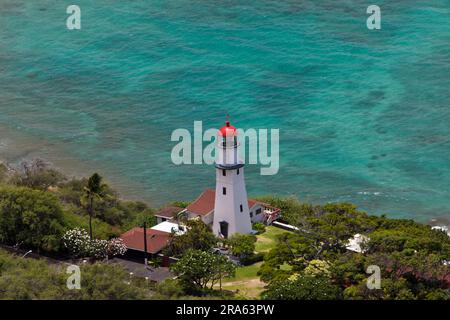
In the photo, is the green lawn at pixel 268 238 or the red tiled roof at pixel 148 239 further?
the green lawn at pixel 268 238

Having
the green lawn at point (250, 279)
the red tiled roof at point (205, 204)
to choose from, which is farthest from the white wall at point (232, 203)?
the green lawn at point (250, 279)

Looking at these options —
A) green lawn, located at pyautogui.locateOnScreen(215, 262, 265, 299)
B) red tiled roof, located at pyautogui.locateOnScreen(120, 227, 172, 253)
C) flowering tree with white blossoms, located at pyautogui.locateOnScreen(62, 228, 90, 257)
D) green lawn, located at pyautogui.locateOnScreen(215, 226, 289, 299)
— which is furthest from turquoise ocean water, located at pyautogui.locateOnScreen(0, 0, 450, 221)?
green lawn, located at pyautogui.locateOnScreen(215, 262, 265, 299)

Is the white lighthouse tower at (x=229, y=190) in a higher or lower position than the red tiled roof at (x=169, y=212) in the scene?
higher


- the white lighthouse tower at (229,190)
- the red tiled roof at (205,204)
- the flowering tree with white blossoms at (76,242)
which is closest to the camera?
the flowering tree with white blossoms at (76,242)

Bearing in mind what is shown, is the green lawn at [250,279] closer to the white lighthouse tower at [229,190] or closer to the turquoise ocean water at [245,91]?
the white lighthouse tower at [229,190]

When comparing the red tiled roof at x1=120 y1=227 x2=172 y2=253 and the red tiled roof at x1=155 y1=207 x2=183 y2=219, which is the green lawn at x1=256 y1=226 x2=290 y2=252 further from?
the red tiled roof at x1=155 y1=207 x2=183 y2=219

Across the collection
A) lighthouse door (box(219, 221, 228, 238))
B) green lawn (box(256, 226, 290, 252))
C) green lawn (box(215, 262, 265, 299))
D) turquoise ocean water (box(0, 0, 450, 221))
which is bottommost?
green lawn (box(215, 262, 265, 299))
